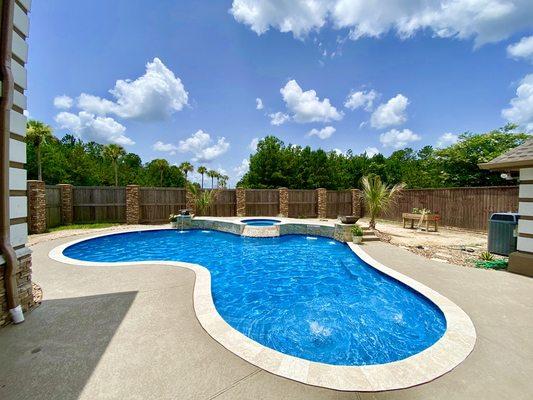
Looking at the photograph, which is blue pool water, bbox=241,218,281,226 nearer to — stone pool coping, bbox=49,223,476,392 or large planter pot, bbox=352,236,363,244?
large planter pot, bbox=352,236,363,244

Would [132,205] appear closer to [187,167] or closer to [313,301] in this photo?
[313,301]

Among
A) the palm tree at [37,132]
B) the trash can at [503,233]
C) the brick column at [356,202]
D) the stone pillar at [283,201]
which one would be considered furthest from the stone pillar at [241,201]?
the palm tree at [37,132]

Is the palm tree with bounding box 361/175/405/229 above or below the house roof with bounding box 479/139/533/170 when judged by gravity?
below

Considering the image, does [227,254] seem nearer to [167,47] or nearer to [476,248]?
[476,248]

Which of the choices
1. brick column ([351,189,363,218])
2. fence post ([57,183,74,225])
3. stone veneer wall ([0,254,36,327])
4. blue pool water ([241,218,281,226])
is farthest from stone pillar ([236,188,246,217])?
stone veneer wall ([0,254,36,327])

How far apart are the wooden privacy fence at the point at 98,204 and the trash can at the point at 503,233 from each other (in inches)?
659

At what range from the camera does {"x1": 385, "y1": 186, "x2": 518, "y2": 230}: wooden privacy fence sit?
33.1 feet

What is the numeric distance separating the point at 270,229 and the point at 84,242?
7795mm

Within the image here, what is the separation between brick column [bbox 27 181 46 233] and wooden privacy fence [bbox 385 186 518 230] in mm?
19513

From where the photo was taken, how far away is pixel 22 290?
3.55 metres

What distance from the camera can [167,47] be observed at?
10680 millimetres

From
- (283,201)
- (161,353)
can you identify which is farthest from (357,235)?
(283,201)

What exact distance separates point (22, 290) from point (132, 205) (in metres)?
11.3

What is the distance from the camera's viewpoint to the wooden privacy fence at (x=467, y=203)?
10.1m
